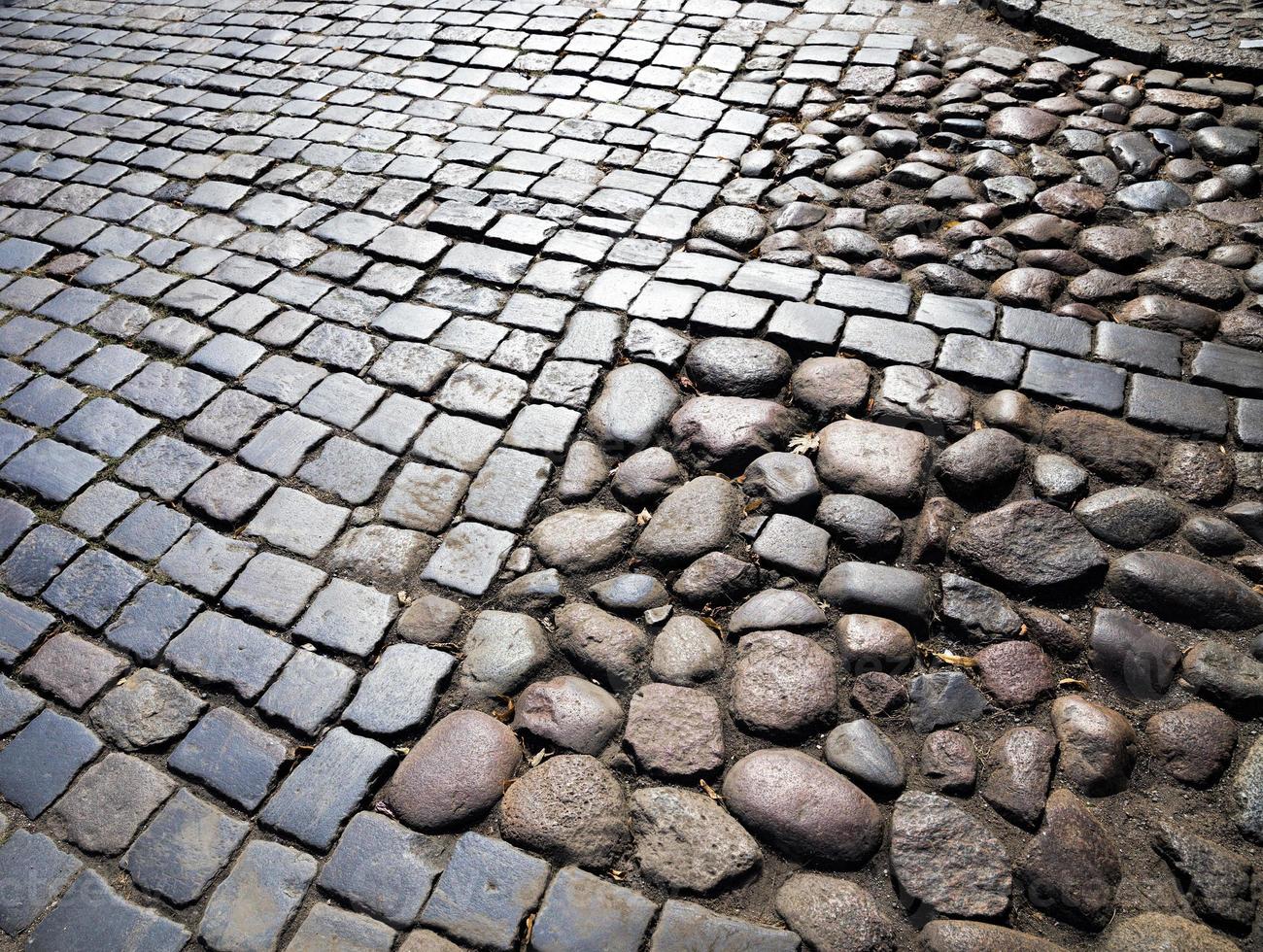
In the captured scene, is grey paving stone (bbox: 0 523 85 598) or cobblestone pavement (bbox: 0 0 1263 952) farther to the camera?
grey paving stone (bbox: 0 523 85 598)

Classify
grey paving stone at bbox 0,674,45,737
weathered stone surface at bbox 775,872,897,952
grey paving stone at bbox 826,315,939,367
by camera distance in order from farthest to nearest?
grey paving stone at bbox 826,315,939,367
grey paving stone at bbox 0,674,45,737
weathered stone surface at bbox 775,872,897,952

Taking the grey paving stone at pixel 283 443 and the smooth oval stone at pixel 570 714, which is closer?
the smooth oval stone at pixel 570 714

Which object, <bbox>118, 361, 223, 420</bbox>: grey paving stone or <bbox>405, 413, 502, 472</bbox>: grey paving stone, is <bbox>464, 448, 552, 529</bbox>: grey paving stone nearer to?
<bbox>405, 413, 502, 472</bbox>: grey paving stone

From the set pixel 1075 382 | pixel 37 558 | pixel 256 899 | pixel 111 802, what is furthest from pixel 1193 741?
pixel 37 558

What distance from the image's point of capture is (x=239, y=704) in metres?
2.43

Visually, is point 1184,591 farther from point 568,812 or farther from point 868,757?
point 568,812

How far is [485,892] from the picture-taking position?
1989 mm

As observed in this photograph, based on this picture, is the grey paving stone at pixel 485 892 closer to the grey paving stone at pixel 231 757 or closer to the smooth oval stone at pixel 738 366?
the grey paving stone at pixel 231 757

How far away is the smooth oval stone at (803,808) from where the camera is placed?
196cm

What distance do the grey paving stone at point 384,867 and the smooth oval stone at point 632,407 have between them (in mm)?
1352

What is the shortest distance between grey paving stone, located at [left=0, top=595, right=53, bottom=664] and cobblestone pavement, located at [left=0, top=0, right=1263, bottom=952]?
2 cm

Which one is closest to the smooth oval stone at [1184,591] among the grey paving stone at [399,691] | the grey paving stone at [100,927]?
the grey paving stone at [399,691]

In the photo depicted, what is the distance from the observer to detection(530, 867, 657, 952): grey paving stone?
74.0 inches

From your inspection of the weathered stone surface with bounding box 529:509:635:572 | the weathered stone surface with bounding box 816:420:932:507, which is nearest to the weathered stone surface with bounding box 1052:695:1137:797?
the weathered stone surface with bounding box 816:420:932:507
